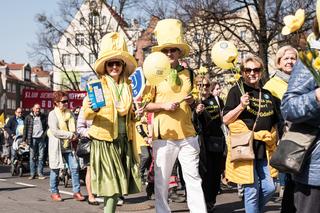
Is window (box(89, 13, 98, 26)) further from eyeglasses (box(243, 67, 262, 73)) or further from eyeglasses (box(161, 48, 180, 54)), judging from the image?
eyeglasses (box(243, 67, 262, 73))

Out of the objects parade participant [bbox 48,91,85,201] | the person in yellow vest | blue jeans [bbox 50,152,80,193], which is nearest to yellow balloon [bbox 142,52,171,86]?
the person in yellow vest

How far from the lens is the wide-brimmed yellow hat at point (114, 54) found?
5.82 metres

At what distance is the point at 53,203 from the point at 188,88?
4.02m

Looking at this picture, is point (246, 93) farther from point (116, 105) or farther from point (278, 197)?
point (278, 197)

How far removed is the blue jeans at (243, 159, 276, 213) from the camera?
555 centimetres

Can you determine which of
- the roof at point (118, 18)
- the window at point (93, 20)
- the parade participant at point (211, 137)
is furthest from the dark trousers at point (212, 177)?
the window at point (93, 20)

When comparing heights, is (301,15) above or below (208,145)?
above

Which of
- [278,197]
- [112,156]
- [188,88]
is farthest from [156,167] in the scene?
[278,197]

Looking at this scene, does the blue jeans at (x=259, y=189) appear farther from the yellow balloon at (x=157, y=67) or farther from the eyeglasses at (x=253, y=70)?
the yellow balloon at (x=157, y=67)

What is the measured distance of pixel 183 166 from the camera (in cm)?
605

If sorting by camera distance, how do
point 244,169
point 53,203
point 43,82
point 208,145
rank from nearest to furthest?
point 244,169
point 208,145
point 53,203
point 43,82

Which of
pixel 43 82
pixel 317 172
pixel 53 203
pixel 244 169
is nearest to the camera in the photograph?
pixel 317 172

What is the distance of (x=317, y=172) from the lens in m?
3.46

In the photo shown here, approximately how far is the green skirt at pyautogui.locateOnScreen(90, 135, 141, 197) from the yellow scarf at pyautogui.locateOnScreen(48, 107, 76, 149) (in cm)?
400
